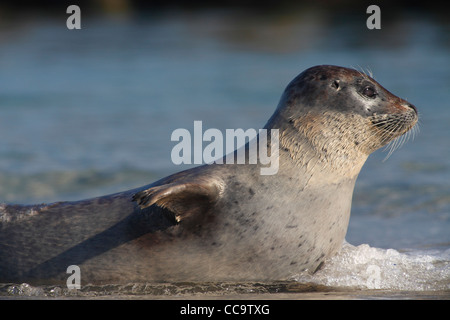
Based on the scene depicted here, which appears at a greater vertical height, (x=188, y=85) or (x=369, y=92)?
(x=188, y=85)

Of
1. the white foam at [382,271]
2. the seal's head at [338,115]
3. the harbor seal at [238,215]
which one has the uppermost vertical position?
the seal's head at [338,115]

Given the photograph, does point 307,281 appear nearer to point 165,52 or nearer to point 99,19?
point 165,52

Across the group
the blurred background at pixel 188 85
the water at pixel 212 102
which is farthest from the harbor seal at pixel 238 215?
the blurred background at pixel 188 85

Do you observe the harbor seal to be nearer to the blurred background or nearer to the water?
the water

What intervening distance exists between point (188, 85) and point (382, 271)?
453 inches

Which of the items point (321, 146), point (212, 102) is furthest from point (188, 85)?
point (321, 146)

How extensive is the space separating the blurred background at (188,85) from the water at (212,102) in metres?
0.04

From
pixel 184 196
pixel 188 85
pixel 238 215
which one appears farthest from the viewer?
pixel 188 85

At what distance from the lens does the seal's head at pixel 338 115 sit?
524 centimetres

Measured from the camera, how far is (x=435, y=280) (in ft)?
16.7

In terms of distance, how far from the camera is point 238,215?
4906 mm

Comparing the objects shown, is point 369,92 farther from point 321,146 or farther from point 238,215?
point 238,215

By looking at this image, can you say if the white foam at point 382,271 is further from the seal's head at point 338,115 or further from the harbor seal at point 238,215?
the seal's head at point 338,115

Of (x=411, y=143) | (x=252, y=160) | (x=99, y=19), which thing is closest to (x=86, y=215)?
(x=252, y=160)
